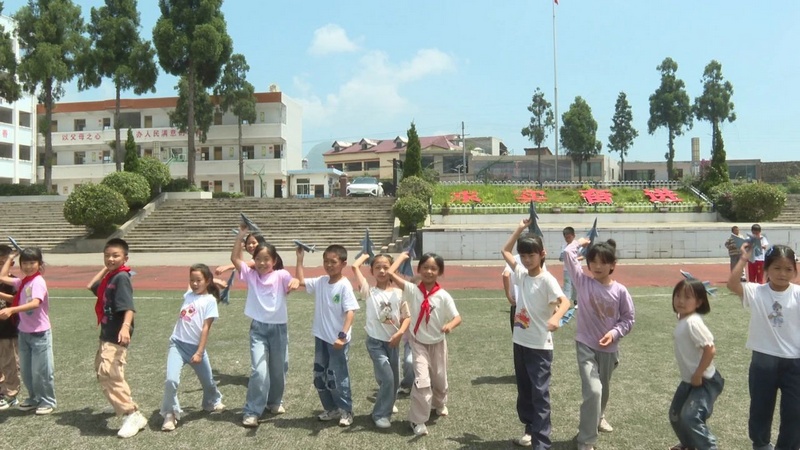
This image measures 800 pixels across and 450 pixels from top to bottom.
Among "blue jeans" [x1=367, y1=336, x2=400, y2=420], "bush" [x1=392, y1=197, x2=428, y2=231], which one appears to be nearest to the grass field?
"blue jeans" [x1=367, y1=336, x2=400, y2=420]

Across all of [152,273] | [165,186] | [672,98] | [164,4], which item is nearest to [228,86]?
[164,4]

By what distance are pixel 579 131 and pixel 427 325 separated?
183 feet

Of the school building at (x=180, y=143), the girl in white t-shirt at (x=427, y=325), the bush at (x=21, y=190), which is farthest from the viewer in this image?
the school building at (x=180, y=143)

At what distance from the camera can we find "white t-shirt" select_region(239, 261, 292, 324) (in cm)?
515

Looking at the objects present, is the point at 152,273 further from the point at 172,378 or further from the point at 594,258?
the point at 594,258

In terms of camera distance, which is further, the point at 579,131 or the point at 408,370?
the point at 579,131

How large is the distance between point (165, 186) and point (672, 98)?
42425 mm

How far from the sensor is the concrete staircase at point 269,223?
25.9 metres

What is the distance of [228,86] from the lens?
148 ft

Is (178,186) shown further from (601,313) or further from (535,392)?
(601,313)

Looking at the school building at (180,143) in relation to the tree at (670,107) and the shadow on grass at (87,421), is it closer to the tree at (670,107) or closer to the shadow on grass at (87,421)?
the tree at (670,107)

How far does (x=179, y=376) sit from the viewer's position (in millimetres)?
5070

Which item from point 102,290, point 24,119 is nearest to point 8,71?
point 24,119

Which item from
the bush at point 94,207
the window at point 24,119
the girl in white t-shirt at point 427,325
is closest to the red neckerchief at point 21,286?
the girl in white t-shirt at point 427,325
